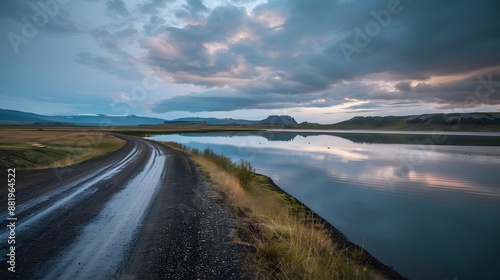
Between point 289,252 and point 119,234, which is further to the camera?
point 119,234

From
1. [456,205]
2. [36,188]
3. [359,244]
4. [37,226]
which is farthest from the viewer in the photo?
[456,205]

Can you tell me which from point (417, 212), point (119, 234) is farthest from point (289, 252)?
point (417, 212)

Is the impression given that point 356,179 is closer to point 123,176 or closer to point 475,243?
point 475,243

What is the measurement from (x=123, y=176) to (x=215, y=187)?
6040mm

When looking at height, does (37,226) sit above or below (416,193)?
above

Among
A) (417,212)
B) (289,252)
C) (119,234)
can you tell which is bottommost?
(417,212)

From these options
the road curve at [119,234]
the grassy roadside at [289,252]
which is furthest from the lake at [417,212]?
the road curve at [119,234]

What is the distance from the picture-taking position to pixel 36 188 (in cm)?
1134

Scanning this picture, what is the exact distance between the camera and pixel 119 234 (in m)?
6.65

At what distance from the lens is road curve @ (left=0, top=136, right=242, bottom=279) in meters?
4.89

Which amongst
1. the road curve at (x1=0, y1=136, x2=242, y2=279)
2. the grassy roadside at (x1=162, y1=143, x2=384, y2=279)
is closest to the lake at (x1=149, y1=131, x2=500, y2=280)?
the grassy roadside at (x1=162, y1=143, x2=384, y2=279)

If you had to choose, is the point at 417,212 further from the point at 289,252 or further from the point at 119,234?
the point at 119,234

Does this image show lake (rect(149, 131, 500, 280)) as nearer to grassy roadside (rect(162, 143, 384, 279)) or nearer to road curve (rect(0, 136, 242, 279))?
grassy roadside (rect(162, 143, 384, 279))

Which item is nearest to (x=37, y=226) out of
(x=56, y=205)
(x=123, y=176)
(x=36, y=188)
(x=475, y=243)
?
(x=56, y=205)
